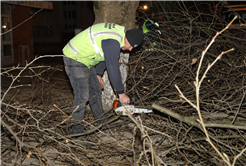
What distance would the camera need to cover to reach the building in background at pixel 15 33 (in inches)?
424

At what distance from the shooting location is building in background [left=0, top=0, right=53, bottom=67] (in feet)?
35.4

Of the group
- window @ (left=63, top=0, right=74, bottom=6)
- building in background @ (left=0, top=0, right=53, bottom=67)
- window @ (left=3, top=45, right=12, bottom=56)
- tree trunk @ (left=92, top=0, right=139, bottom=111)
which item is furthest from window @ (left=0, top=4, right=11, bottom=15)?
window @ (left=63, top=0, right=74, bottom=6)

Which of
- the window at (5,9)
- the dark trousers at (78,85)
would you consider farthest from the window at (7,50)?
the dark trousers at (78,85)

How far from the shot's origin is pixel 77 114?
Answer: 3.09 meters

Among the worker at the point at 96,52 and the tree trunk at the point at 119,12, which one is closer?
the worker at the point at 96,52

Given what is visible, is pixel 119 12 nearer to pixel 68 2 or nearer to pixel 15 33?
pixel 15 33

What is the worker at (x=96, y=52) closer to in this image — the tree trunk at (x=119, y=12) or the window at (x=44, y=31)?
the tree trunk at (x=119, y=12)

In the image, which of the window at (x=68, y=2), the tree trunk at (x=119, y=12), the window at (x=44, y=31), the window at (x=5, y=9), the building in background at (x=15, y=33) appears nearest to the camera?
the tree trunk at (x=119, y=12)

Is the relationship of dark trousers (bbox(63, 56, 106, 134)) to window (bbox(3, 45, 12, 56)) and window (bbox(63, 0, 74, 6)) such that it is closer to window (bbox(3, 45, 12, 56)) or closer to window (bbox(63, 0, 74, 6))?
window (bbox(3, 45, 12, 56))

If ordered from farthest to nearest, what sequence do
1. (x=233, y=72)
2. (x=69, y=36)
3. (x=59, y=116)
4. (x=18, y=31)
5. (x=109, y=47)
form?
1. (x=69, y=36)
2. (x=18, y=31)
3. (x=233, y=72)
4. (x=59, y=116)
5. (x=109, y=47)

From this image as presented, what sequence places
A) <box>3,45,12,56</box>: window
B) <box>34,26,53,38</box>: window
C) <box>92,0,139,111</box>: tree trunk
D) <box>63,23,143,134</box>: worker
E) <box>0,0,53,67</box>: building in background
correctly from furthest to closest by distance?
<box>34,26,53,38</box>: window
<box>3,45,12,56</box>: window
<box>0,0,53,67</box>: building in background
<box>92,0,139,111</box>: tree trunk
<box>63,23,143,134</box>: worker

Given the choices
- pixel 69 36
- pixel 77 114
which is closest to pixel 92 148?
pixel 77 114

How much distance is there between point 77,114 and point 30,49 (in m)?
10.6

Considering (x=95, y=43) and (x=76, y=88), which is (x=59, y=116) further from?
(x=95, y=43)
